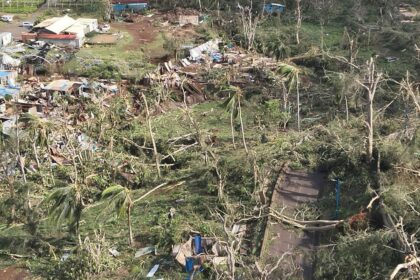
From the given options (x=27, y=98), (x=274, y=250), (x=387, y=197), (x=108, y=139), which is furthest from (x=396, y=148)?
(x=27, y=98)

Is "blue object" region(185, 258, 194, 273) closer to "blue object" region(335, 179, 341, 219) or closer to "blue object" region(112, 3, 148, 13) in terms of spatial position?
"blue object" region(335, 179, 341, 219)

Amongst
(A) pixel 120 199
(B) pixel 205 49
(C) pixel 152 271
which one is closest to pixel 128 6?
(B) pixel 205 49

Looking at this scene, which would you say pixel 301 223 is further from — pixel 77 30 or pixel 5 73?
pixel 77 30

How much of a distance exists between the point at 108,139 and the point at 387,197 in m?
12.0

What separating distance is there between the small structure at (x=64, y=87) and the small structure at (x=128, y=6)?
54.0 ft

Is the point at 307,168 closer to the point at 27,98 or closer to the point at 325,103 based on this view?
the point at 325,103

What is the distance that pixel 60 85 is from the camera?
28.5m

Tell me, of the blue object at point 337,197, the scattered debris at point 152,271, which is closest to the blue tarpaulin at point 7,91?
the scattered debris at point 152,271

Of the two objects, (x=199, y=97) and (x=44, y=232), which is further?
(x=199, y=97)

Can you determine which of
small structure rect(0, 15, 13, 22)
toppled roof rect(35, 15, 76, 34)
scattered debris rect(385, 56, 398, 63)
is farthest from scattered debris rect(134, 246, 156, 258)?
small structure rect(0, 15, 13, 22)

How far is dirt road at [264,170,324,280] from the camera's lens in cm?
1559

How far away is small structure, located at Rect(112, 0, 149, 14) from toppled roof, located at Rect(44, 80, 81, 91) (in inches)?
640

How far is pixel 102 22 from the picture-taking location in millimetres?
41844

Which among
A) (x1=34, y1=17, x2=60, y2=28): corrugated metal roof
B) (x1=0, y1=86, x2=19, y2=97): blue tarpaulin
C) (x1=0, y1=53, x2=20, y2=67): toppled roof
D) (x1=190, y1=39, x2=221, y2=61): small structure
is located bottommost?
(x1=0, y1=86, x2=19, y2=97): blue tarpaulin
